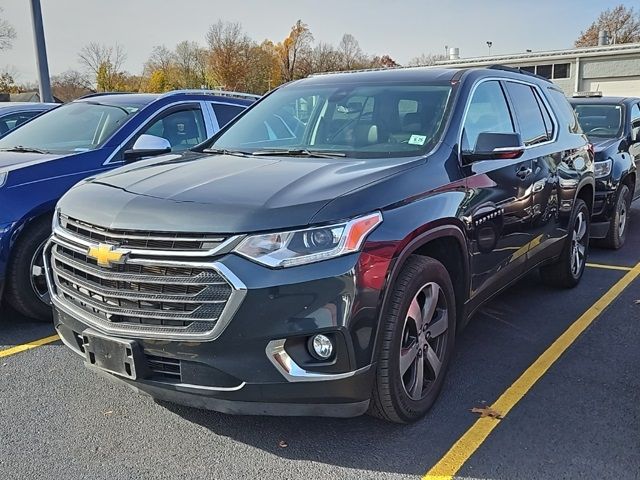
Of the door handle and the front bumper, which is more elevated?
the door handle

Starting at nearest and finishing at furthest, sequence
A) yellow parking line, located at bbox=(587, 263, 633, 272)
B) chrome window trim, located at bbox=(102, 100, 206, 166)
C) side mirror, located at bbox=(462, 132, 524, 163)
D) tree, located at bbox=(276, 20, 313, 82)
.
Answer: side mirror, located at bbox=(462, 132, 524, 163) → chrome window trim, located at bbox=(102, 100, 206, 166) → yellow parking line, located at bbox=(587, 263, 633, 272) → tree, located at bbox=(276, 20, 313, 82)

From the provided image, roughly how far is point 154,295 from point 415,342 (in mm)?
1333

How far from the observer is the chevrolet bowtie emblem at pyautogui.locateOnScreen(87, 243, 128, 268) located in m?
2.77

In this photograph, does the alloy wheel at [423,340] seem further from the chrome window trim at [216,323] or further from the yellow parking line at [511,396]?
the chrome window trim at [216,323]

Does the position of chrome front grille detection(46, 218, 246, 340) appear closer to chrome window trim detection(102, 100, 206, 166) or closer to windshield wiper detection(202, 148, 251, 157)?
windshield wiper detection(202, 148, 251, 157)

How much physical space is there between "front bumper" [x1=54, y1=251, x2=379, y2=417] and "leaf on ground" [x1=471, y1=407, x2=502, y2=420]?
34.5 inches

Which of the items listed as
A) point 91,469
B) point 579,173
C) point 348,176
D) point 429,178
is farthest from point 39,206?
point 579,173

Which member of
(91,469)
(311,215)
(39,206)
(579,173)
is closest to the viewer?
(311,215)

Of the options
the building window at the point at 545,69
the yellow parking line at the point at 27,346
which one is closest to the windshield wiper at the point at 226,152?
the yellow parking line at the point at 27,346

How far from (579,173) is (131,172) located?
380 centimetres

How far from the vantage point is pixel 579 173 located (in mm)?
5348

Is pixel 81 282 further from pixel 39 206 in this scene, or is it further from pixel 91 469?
pixel 39 206

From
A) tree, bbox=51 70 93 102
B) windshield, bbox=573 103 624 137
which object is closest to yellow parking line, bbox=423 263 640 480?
windshield, bbox=573 103 624 137

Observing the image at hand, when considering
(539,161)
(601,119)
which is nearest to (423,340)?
(539,161)
